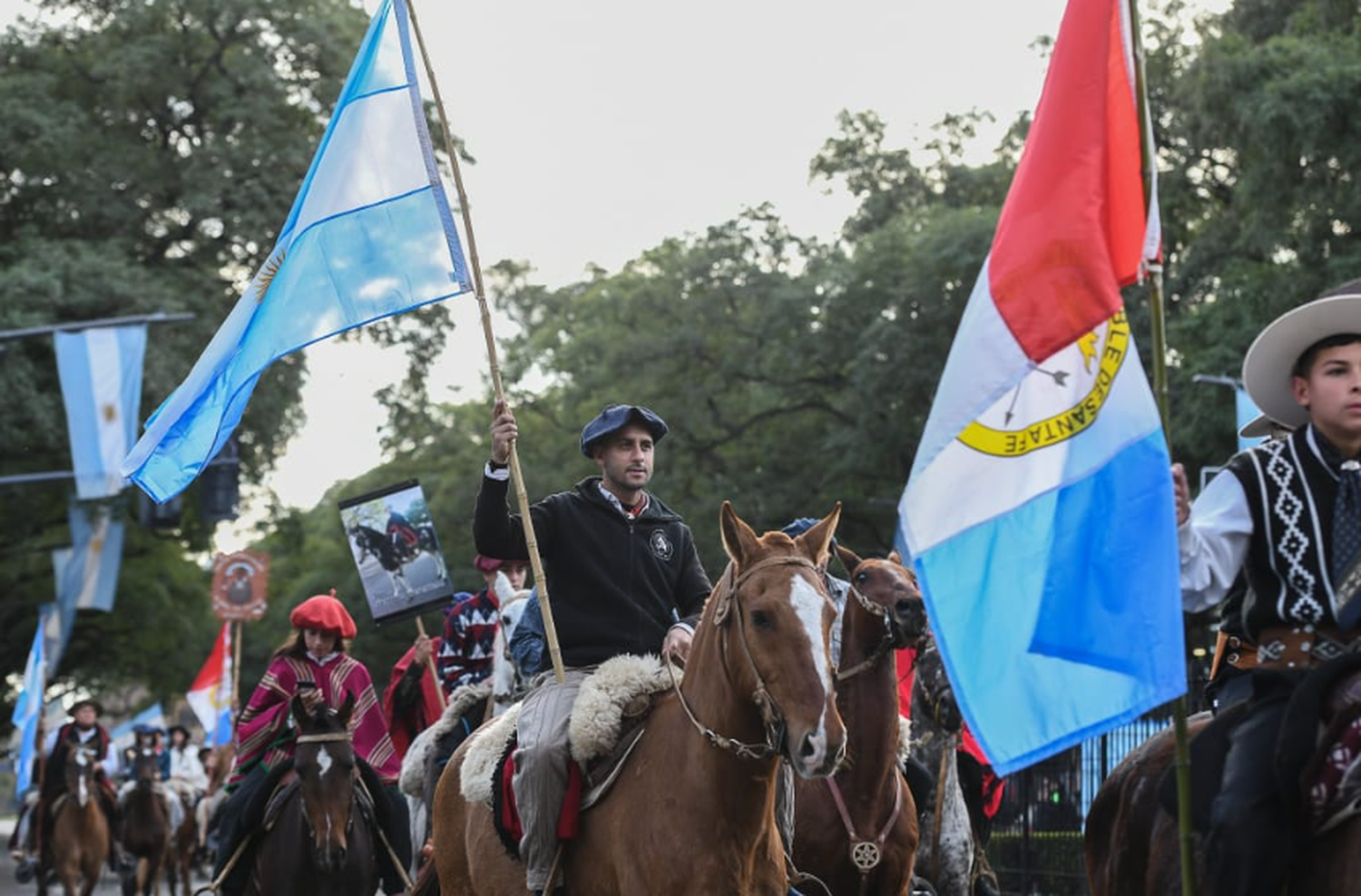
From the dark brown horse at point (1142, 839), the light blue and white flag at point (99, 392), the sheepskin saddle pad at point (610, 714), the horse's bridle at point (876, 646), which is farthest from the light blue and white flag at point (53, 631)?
the dark brown horse at point (1142, 839)

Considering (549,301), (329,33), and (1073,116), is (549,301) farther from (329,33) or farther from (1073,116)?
(1073,116)

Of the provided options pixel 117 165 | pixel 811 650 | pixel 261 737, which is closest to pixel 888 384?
pixel 117 165

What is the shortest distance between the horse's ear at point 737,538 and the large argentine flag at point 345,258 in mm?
2537

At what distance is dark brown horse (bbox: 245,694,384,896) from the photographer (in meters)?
12.8

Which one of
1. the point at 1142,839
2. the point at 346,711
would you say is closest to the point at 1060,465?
the point at 1142,839

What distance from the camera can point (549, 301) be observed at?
60.4 m

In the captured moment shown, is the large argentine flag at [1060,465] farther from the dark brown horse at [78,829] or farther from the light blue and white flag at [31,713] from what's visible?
the light blue and white flag at [31,713]

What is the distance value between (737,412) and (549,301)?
1550 centimetres

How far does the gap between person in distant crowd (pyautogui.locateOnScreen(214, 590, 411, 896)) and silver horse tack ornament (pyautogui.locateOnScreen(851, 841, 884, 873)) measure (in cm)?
419

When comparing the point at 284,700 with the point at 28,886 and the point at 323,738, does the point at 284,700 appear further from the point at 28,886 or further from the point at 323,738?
the point at 28,886

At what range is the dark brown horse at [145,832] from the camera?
1095 inches

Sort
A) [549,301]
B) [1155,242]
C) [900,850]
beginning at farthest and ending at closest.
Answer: [549,301], [900,850], [1155,242]

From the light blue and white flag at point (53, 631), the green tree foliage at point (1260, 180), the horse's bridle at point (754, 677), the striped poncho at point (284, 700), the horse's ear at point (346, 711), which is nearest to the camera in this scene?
the horse's bridle at point (754, 677)

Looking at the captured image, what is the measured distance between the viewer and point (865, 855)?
995cm
